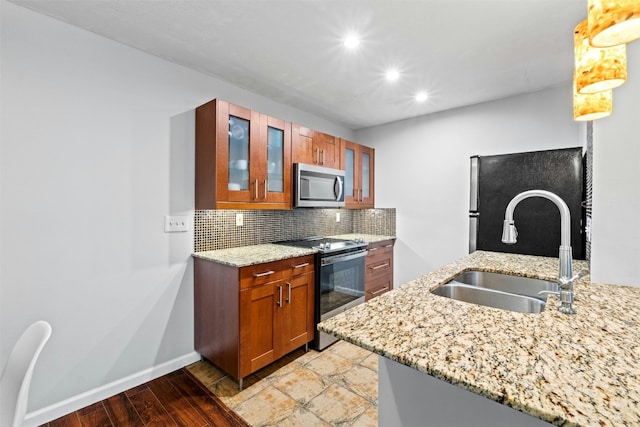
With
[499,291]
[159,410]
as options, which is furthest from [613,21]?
[159,410]

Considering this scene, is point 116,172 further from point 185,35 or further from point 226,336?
point 226,336

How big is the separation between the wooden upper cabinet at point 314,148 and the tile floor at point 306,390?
1.84m

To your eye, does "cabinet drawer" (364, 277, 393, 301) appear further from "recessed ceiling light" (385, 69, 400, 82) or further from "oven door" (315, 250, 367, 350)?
"recessed ceiling light" (385, 69, 400, 82)

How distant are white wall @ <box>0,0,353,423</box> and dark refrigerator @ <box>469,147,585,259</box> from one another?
2.53 meters

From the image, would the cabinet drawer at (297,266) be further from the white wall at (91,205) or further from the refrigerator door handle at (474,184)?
the refrigerator door handle at (474,184)

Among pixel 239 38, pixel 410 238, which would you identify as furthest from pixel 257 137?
pixel 410 238

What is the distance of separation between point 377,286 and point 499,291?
1998mm

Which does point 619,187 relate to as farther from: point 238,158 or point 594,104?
point 238,158

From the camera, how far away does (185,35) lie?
1.92 m

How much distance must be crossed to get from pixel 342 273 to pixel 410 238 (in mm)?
1319

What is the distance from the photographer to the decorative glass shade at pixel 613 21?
0.70 m

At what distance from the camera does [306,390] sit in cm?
204

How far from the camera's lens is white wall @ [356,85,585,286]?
278 cm

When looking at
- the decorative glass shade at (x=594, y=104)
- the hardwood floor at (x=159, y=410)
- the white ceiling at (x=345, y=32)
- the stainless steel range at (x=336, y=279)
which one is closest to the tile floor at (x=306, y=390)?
the hardwood floor at (x=159, y=410)
